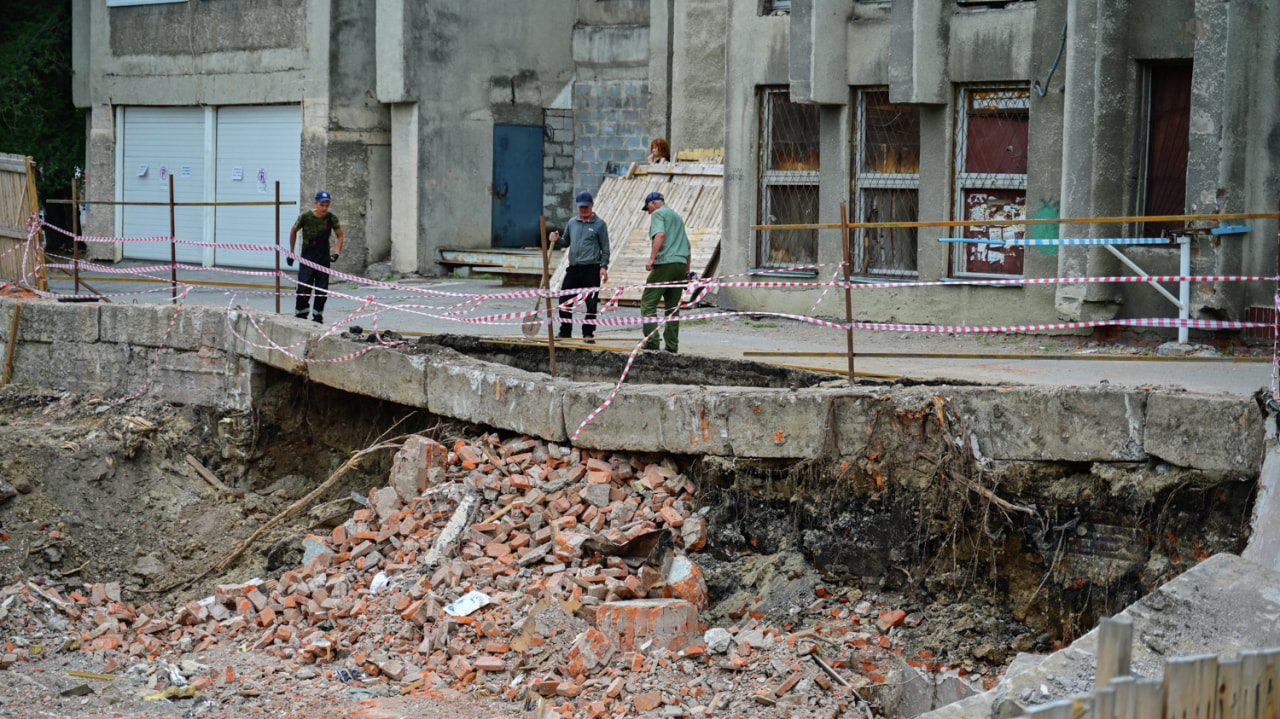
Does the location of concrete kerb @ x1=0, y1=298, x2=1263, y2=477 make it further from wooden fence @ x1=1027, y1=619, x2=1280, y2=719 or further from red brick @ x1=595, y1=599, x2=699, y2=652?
wooden fence @ x1=1027, y1=619, x2=1280, y2=719

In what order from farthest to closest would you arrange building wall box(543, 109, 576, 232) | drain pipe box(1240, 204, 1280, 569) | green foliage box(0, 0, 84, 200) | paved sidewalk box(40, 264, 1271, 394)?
green foliage box(0, 0, 84, 200) → building wall box(543, 109, 576, 232) → paved sidewalk box(40, 264, 1271, 394) → drain pipe box(1240, 204, 1280, 569)

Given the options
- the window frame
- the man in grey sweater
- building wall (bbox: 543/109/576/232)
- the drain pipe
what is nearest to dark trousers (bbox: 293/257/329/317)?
the man in grey sweater

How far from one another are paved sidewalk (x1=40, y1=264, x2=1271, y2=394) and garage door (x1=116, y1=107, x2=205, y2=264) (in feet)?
10.6

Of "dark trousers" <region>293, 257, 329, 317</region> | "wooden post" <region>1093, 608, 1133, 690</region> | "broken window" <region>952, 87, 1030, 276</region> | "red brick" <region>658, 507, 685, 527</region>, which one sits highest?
"broken window" <region>952, 87, 1030, 276</region>

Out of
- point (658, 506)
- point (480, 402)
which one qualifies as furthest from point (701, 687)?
point (480, 402)

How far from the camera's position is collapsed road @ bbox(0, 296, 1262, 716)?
750 centimetres

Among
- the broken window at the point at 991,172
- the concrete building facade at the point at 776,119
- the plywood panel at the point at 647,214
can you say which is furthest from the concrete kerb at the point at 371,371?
the broken window at the point at 991,172

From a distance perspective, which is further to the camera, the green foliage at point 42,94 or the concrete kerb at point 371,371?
the green foliage at point 42,94

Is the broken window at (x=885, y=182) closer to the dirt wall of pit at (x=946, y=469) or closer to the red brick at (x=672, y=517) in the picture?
the dirt wall of pit at (x=946, y=469)

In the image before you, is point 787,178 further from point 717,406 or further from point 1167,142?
point 717,406

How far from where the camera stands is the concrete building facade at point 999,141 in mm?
11711

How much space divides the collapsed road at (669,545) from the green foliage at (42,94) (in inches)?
538

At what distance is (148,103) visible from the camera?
22.5m

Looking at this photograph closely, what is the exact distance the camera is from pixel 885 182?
577 inches
